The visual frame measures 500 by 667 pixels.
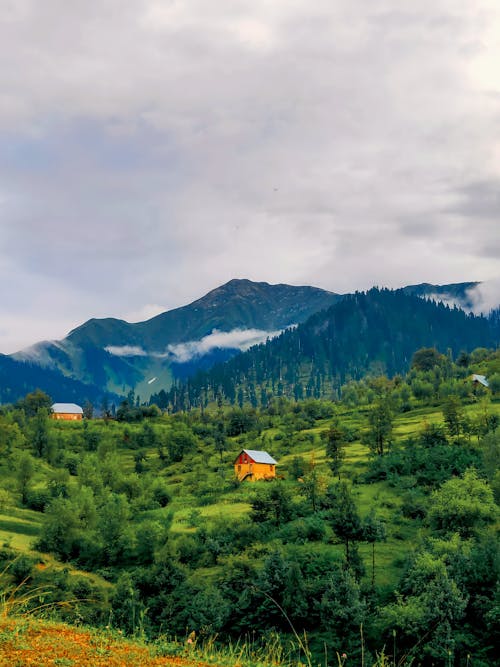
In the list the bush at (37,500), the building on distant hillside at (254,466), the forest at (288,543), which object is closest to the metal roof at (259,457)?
the building on distant hillside at (254,466)

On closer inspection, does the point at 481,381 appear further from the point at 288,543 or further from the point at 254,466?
the point at 288,543

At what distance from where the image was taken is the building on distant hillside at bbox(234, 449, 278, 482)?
104812 millimetres

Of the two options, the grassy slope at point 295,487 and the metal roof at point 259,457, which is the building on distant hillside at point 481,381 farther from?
the metal roof at point 259,457

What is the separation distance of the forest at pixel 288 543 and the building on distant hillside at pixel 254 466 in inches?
160

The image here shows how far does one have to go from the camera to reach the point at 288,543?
61125 millimetres

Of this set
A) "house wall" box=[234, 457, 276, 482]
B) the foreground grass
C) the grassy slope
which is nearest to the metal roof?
"house wall" box=[234, 457, 276, 482]

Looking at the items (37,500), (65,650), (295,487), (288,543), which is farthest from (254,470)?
(65,650)

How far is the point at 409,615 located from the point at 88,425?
134m

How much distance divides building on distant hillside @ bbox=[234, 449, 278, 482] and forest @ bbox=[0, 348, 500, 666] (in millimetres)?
4072

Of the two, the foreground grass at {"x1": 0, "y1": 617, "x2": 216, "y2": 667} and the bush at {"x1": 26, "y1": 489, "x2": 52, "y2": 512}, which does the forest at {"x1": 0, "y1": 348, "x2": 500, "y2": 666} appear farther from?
the foreground grass at {"x1": 0, "y1": 617, "x2": 216, "y2": 667}

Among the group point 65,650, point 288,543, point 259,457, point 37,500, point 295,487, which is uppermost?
point 65,650

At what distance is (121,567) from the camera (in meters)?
62.9

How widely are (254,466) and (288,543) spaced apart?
44081mm

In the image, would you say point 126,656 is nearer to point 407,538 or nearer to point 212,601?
point 212,601
